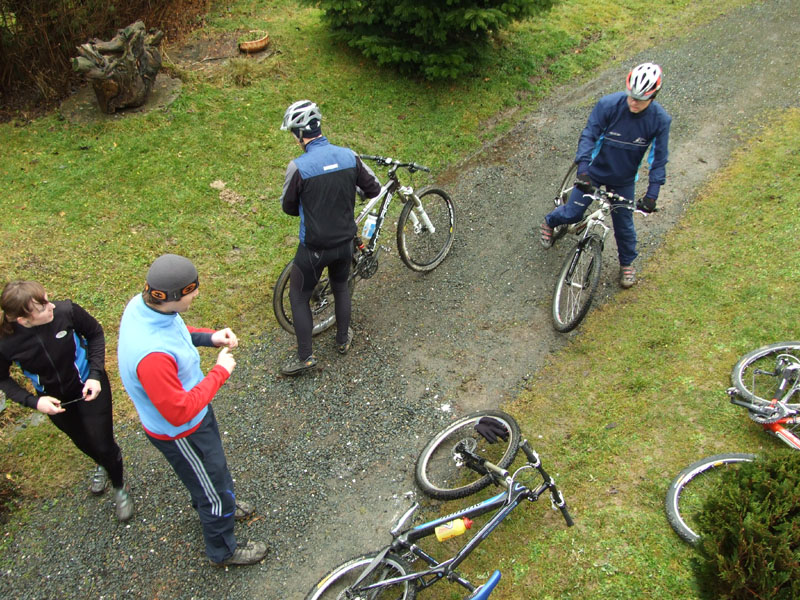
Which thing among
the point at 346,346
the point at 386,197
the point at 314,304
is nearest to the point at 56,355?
the point at 314,304

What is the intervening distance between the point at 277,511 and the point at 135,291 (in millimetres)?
3069

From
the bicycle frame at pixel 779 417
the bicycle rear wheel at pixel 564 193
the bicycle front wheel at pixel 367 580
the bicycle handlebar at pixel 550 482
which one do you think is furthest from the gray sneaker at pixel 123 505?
the bicycle rear wheel at pixel 564 193

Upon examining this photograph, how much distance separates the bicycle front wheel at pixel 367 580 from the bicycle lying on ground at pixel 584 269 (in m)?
2.95

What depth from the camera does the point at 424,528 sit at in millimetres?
3520

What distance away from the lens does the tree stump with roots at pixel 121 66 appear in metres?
7.60

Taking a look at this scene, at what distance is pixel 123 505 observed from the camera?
13.8ft

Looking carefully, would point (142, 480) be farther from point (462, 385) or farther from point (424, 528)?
point (462, 385)

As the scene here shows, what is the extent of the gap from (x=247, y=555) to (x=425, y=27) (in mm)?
7270

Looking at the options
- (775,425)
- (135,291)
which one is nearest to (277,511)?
(135,291)

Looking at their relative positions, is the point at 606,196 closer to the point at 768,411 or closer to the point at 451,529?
the point at 768,411

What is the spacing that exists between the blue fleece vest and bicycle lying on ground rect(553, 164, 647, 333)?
365 centimetres

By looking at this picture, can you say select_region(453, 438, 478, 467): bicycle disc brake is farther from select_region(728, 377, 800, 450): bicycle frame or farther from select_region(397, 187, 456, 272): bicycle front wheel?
select_region(397, 187, 456, 272): bicycle front wheel

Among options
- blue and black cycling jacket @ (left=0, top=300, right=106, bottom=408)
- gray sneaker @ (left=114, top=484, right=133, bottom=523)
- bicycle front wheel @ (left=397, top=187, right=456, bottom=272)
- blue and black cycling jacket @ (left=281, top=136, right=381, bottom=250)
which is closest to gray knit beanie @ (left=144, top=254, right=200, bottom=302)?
blue and black cycling jacket @ (left=0, top=300, right=106, bottom=408)

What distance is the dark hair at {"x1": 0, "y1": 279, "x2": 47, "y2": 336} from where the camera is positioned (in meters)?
3.38
